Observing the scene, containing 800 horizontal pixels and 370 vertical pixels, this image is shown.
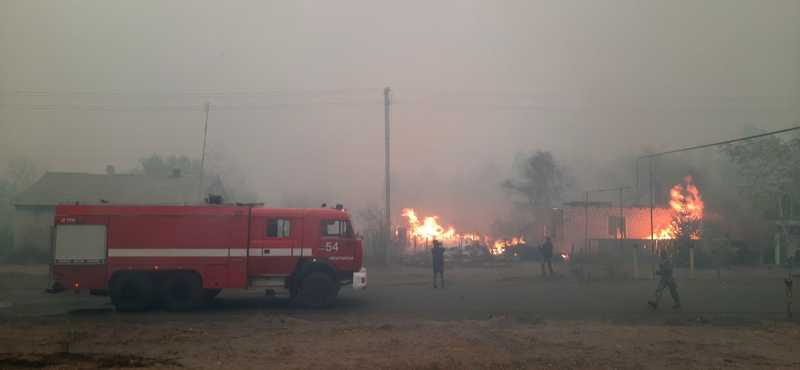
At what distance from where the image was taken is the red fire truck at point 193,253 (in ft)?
49.2

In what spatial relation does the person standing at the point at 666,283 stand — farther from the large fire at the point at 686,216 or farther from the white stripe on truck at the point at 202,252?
the large fire at the point at 686,216

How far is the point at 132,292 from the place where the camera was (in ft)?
49.5

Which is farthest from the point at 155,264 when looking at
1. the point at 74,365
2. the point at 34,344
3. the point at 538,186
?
the point at 538,186

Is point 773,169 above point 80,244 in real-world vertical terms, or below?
above

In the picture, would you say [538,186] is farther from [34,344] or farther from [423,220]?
[34,344]

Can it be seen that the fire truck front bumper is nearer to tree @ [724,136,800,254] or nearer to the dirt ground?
the dirt ground

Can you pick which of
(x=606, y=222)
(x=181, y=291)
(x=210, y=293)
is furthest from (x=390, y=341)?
(x=606, y=222)

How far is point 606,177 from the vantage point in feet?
252

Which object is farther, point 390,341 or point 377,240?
point 377,240

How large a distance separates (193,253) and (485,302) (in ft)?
29.1

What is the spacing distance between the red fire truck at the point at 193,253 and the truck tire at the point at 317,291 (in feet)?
0.10

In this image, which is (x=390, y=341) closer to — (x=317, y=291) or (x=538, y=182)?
(x=317, y=291)

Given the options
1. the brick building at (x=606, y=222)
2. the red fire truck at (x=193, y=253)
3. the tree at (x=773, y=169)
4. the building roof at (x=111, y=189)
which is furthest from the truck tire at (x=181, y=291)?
the tree at (x=773, y=169)

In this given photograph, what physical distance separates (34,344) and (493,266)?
26.6 metres
